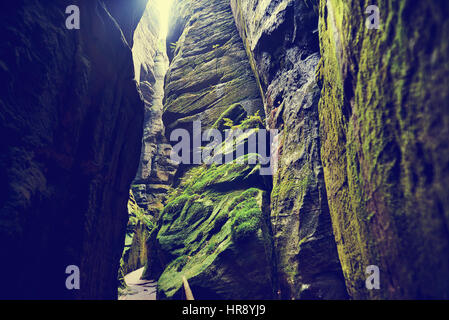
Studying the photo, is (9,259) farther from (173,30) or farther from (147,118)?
(147,118)

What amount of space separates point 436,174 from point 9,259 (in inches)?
274

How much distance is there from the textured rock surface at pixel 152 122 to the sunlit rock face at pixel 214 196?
313 inches

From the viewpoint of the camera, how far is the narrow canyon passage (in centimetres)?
361

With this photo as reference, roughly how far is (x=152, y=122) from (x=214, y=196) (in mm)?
22731

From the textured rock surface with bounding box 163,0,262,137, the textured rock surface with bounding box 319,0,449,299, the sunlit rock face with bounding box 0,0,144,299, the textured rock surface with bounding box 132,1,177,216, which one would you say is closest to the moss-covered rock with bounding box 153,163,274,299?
the sunlit rock face with bounding box 0,0,144,299

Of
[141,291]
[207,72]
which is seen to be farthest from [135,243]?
[207,72]

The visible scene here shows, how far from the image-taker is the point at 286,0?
9766 mm

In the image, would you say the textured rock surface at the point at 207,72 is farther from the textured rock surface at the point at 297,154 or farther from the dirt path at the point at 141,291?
the dirt path at the point at 141,291

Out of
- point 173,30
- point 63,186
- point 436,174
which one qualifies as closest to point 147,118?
point 173,30

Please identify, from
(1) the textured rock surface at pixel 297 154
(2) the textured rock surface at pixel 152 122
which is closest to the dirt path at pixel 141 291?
(1) the textured rock surface at pixel 297 154

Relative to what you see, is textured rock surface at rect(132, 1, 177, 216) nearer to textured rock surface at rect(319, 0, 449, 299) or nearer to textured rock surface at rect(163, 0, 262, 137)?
textured rock surface at rect(163, 0, 262, 137)

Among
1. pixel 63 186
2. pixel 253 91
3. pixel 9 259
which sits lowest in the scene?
pixel 9 259
